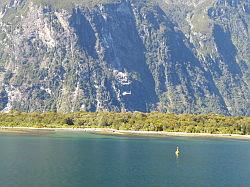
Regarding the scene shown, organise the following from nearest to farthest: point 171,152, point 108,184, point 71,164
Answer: point 108,184
point 71,164
point 171,152

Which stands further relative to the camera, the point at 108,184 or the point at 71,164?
the point at 71,164

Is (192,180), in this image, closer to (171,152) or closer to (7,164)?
(7,164)

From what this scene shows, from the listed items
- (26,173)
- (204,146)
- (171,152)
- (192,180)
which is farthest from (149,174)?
(204,146)

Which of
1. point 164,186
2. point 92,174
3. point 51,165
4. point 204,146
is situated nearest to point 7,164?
point 51,165

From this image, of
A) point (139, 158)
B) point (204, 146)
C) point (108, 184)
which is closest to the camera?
point (108, 184)

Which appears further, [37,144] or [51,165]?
[37,144]

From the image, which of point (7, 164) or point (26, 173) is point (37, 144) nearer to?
point (7, 164)
